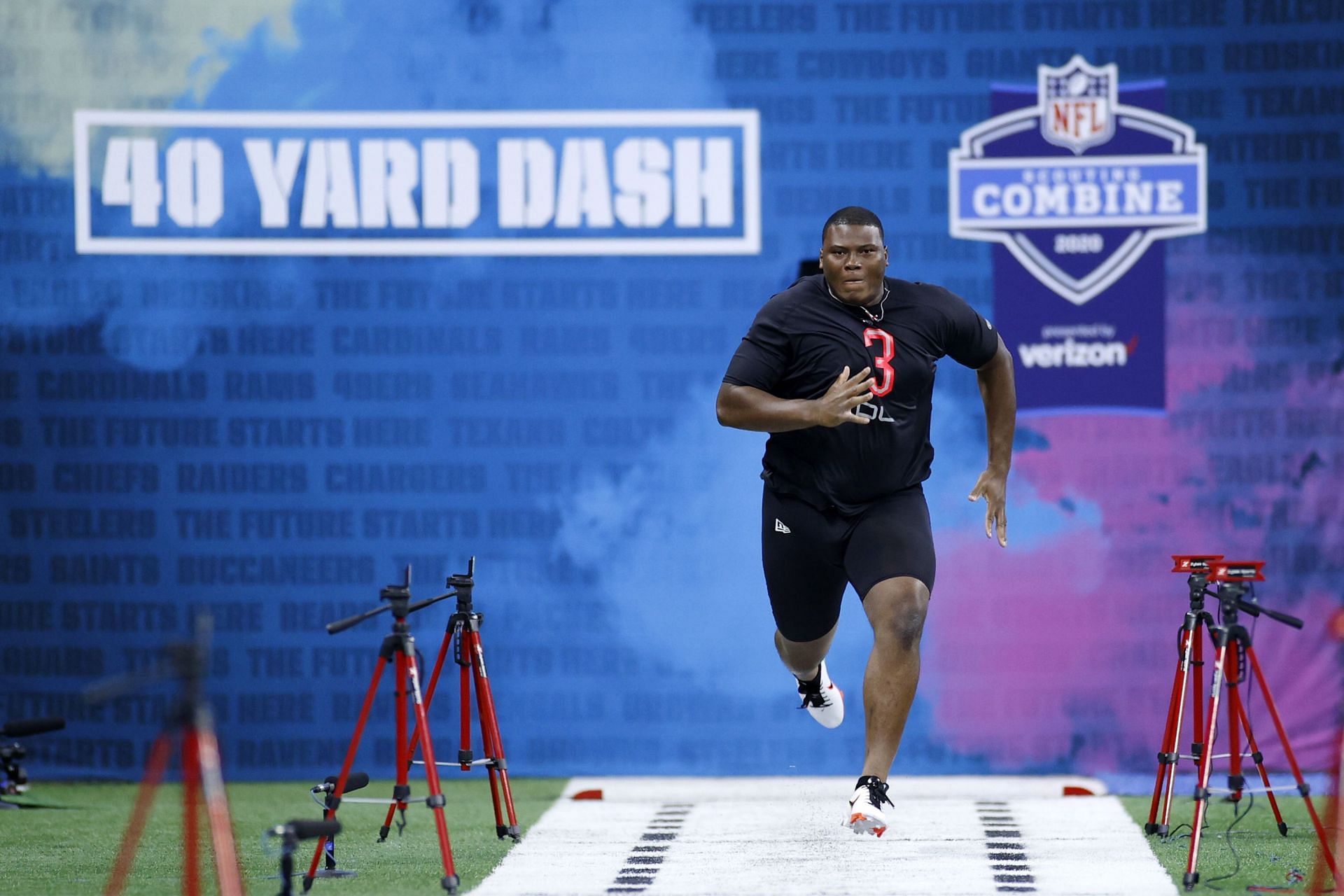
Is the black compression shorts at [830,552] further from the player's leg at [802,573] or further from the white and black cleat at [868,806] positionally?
the white and black cleat at [868,806]

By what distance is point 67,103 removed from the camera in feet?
20.4

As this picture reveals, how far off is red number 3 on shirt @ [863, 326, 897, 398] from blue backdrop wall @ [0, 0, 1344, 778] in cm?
185

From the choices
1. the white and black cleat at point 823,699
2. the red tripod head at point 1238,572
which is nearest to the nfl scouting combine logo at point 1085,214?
the white and black cleat at point 823,699

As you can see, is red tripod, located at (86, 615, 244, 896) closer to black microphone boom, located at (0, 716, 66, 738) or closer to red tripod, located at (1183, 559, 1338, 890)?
red tripod, located at (1183, 559, 1338, 890)

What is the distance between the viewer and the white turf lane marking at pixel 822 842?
12.7 feet

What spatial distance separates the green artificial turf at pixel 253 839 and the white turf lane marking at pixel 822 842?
0.18 metres

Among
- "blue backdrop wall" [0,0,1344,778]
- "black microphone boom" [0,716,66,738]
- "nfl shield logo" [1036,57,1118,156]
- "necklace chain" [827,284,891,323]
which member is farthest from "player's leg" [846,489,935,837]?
"black microphone boom" [0,716,66,738]

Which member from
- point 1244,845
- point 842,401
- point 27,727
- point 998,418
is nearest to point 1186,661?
point 1244,845

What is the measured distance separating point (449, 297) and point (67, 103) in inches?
65.7

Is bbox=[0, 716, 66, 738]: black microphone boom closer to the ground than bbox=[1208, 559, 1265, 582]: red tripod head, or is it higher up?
closer to the ground

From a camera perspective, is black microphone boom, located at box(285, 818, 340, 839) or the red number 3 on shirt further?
the red number 3 on shirt

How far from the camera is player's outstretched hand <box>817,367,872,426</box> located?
159 inches

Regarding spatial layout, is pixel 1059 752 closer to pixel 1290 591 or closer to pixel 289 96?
pixel 1290 591

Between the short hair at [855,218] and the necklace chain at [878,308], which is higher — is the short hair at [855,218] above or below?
above
